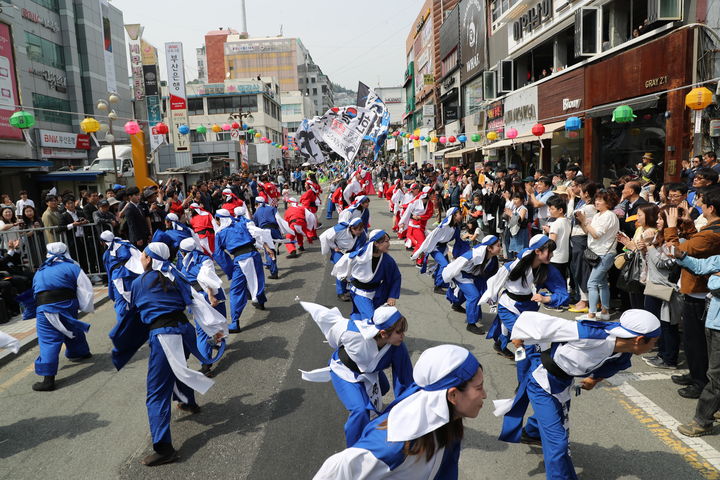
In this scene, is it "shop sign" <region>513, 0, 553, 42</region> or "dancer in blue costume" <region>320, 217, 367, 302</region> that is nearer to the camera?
"dancer in blue costume" <region>320, 217, 367, 302</region>

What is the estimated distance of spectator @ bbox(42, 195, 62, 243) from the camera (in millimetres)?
9789

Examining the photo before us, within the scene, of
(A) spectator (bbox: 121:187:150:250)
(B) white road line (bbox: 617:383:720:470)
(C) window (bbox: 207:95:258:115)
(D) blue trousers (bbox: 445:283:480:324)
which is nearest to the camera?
(B) white road line (bbox: 617:383:720:470)

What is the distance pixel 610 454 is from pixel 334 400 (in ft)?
7.84

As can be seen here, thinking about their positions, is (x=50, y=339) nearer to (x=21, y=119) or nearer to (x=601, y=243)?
(x=601, y=243)

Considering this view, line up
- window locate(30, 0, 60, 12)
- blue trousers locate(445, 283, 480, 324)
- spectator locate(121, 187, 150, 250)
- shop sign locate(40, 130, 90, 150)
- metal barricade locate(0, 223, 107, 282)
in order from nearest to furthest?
blue trousers locate(445, 283, 480, 324)
metal barricade locate(0, 223, 107, 282)
spectator locate(121, 187, 150, 250)
shop sign locate(40, 130, 90, 150)
window locate(30, 0, 60, 12)

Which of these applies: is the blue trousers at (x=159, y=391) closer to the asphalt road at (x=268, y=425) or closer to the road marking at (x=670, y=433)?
the asphalt road at (x=268, y=425)

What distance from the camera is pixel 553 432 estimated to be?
3275mm

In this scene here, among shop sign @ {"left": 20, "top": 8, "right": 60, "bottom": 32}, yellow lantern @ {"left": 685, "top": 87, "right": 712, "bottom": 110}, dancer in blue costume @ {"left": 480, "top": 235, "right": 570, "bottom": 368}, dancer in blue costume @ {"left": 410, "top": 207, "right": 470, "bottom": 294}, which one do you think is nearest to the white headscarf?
dancer in blue costume @ {"left": 480, "top": 235, "right": 570, "bottom": 368}

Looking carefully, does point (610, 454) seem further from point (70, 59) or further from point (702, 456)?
point (70, 59)

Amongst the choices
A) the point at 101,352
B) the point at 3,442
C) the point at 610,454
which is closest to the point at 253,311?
the point at 101,352

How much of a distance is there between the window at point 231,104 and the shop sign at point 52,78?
27.5m

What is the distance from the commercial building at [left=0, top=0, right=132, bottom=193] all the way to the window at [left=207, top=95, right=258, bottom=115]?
1828 cm

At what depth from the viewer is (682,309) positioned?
15.1ft

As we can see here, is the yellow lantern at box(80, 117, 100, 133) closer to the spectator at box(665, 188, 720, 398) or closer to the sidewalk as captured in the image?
the sidewalk
